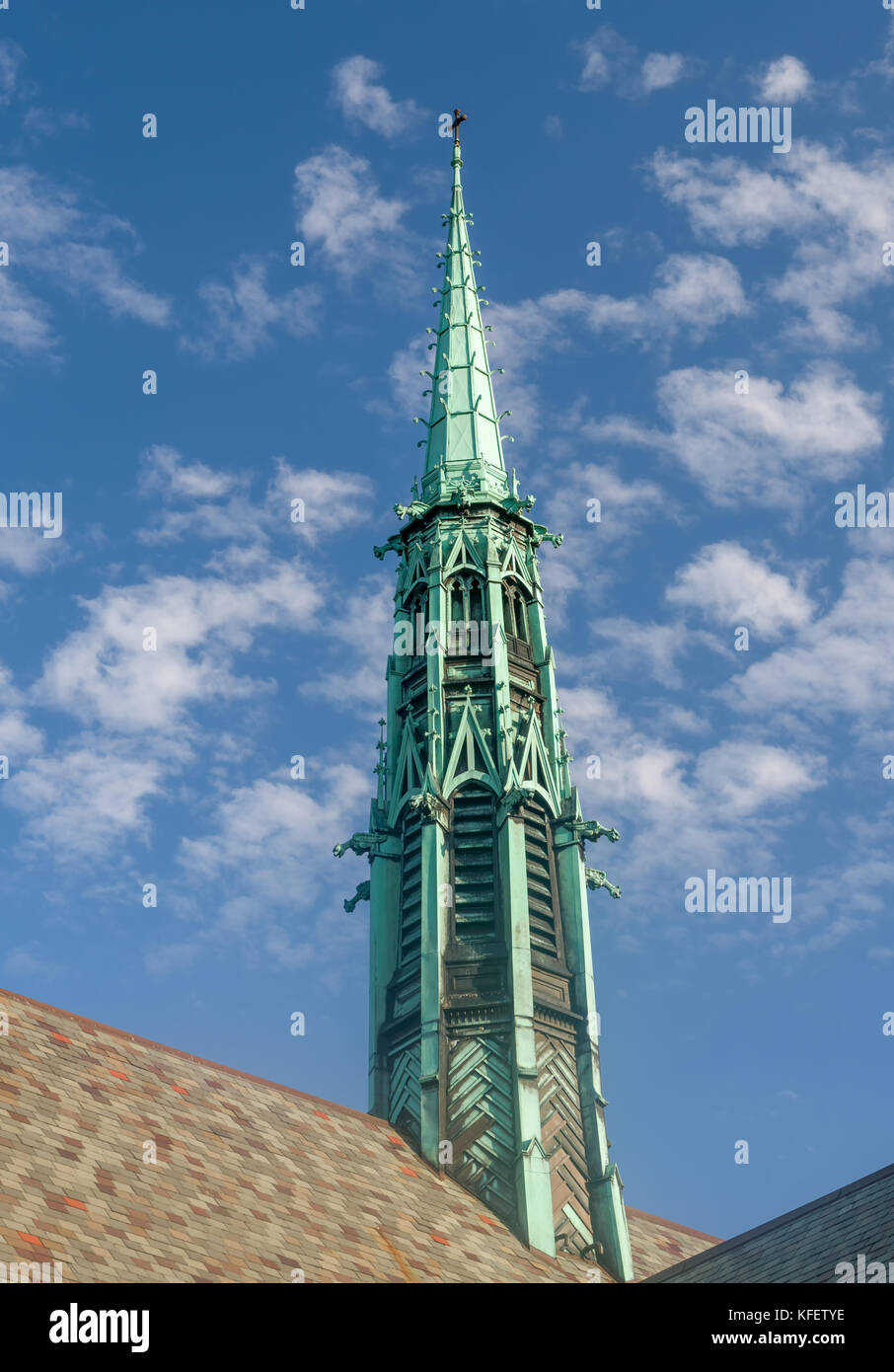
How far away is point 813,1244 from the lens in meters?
29.2

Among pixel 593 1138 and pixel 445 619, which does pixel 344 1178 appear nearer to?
pixel 593 1138

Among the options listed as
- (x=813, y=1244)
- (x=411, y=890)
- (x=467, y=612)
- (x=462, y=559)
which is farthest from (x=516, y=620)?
(x=813, y=1244)

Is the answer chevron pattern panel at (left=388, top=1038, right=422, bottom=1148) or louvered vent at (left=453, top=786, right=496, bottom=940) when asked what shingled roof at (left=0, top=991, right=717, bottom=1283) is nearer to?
chevron pattern panel at (left=388, top=1038, right=422, bottom=1148)

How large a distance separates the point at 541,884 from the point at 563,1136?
6612mm

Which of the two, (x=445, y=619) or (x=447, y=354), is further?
(x=447, y=354)

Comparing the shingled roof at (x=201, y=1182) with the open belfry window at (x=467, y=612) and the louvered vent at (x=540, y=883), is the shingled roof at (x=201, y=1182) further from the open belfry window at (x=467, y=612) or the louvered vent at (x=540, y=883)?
the open belfry window at (x=467, y=612)

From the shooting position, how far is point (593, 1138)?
40.0 m

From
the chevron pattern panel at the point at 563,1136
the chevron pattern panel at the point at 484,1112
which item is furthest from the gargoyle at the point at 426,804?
the chevron pattern panel at the point at 563,1136

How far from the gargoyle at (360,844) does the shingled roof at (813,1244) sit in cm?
1551

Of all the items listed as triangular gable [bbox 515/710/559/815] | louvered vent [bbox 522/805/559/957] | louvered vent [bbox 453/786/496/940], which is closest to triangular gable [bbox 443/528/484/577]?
triangular gable [bbox 515/710/559/815]

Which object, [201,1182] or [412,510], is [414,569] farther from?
[201,1182]

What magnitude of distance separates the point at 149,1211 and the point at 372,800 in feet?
64.2
